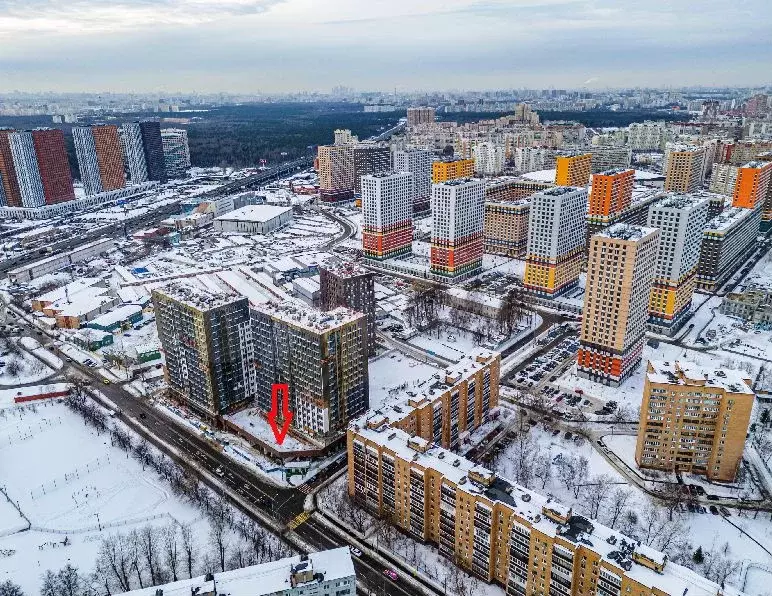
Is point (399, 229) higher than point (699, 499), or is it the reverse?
point (399, 229)

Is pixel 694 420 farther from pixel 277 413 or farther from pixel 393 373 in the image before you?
pixel 277 413

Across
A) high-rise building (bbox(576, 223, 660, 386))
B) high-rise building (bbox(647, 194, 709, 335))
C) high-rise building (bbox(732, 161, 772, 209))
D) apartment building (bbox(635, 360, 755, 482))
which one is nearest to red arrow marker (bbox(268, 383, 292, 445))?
apartment building (bbox(635, 360, 755, 482))

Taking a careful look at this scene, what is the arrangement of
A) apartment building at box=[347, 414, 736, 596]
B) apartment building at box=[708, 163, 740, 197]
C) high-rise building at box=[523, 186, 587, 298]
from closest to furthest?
apartment building at box=[347, 414, 736, 596], high-rise building at box=[523, 186, 587, 298], apartment building at box=[708, 163, 740, 197]

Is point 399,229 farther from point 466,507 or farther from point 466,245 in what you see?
point 466,507

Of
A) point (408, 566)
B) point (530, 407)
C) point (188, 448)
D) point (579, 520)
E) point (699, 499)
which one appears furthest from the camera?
point (530, 407)

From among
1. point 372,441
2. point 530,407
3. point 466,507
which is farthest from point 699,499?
point 372,441

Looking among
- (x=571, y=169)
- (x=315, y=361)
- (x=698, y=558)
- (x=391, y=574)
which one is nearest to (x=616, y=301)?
(x=698, y=558)

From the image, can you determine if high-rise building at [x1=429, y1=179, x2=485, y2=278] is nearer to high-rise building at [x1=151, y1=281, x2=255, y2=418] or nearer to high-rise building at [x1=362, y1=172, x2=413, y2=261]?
high-rise building at [x1=362, y1=172, x2=413, y2=261]
